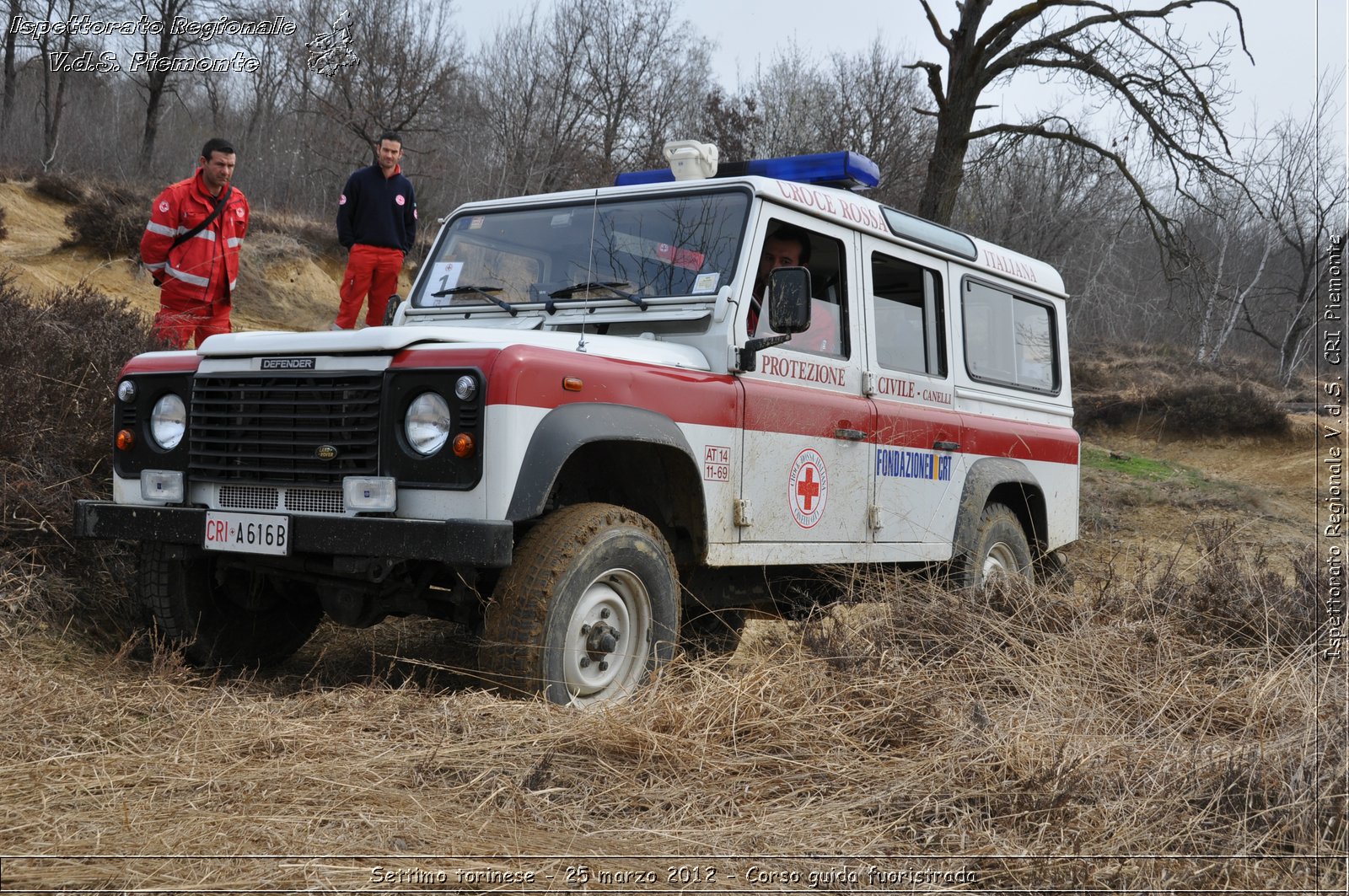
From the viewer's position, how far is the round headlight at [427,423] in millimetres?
3736

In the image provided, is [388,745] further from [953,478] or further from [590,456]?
[953,478]

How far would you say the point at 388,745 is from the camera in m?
3.42

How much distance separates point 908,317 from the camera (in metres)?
5.94

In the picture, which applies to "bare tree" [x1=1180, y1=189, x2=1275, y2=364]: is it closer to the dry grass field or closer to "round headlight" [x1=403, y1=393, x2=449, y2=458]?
the dry grass field

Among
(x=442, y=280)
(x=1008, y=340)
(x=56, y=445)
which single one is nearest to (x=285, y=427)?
(x=442, y=280)

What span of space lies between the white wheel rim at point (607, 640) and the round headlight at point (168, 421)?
1616mm

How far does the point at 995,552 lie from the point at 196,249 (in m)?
4.79

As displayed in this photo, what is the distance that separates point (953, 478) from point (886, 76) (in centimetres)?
2050

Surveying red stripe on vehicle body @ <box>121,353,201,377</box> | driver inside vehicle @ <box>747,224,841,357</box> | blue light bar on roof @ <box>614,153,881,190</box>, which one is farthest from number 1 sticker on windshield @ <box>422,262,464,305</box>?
driver inside vehicle @ <box>747,224,841,357</box>

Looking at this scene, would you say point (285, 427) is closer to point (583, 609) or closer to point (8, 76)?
point (583, 609)

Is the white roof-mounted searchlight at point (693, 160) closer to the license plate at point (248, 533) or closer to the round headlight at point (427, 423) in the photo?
the round headlight at point (427, 423)

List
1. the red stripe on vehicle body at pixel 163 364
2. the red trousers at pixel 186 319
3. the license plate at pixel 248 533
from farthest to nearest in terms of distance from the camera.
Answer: the red trousers at pixel 186 319 → the red stripe on vehicle body at pixel 163 364 → the license plate at pixel 248 533

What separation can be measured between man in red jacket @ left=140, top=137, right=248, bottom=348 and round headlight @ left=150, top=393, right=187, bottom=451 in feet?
7.95

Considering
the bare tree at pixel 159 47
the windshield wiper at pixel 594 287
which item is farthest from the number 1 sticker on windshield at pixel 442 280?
the bare tree at pixel 159 47
